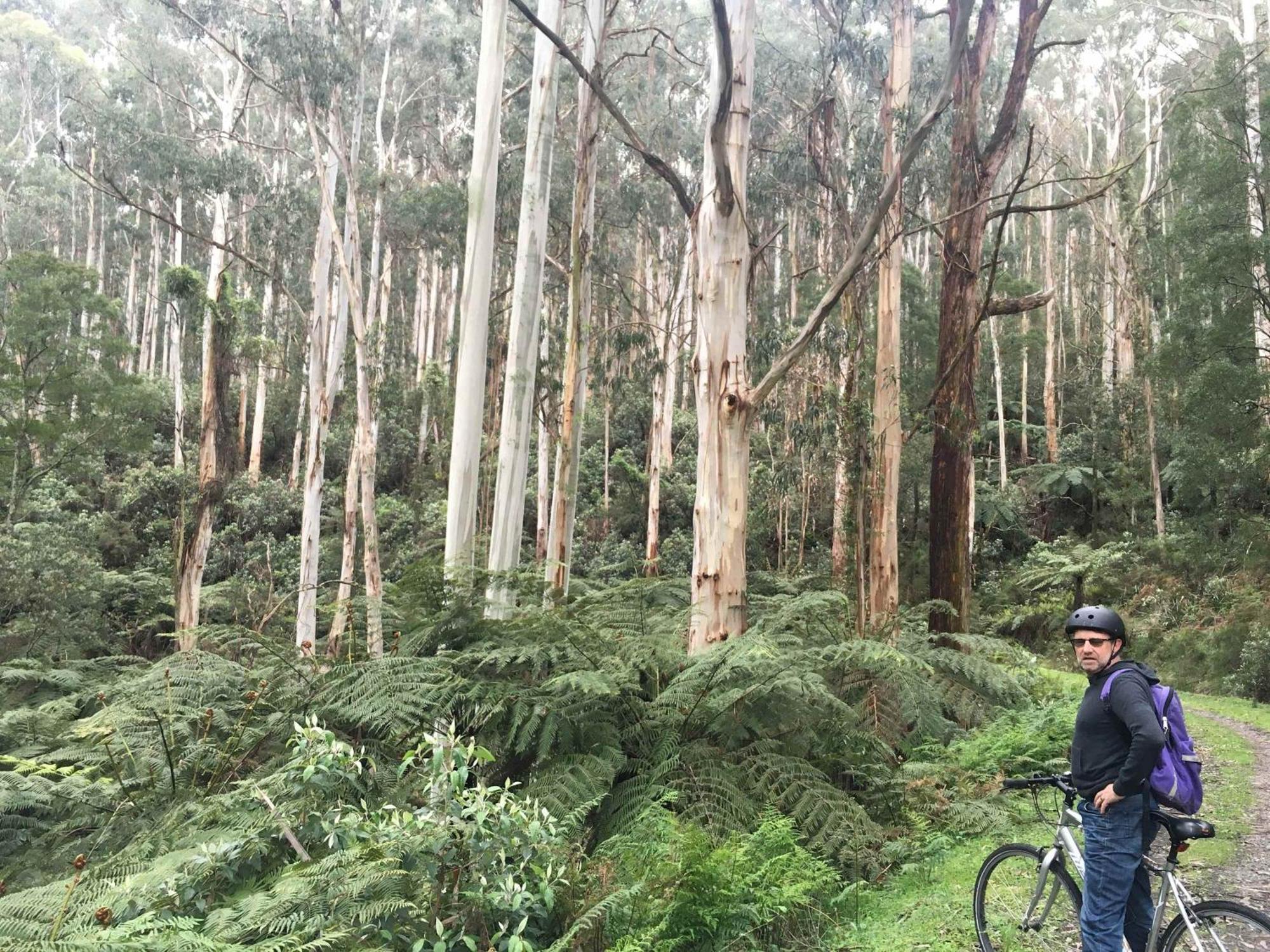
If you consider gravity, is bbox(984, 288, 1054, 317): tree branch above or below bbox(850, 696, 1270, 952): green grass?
above

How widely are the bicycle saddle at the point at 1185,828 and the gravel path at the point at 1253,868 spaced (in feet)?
6.27

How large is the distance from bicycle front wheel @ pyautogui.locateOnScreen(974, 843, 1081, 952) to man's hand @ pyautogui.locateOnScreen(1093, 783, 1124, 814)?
0.65 metres

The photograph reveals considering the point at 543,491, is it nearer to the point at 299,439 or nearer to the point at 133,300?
the point at 299,439

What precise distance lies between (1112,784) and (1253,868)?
2.69 meters

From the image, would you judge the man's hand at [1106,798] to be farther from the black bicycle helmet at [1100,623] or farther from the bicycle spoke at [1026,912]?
the bicycle spoke at [1026,912]

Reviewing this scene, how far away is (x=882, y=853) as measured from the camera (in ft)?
14.1

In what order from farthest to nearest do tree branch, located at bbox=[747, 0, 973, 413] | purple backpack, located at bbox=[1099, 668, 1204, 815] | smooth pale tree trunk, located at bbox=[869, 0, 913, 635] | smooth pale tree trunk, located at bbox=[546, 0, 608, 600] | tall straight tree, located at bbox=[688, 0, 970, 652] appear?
smooth pale tree trunk, located at bbox=[546, 0, 608, 600] < smooth pale tree trunk, located at bbox=[869, 0, 913, 635] < tall straight tree, located at bbox=[688, 0, 970, 652] < tree branch, located at bbox=[747, 0, 973, 413] < purple backpack, located at bbox=[1099, 668, 1204, 815]

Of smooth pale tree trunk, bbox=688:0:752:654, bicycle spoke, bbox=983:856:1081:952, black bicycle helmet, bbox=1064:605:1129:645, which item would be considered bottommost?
bicycle spoke, bbox=983:856:1081:952

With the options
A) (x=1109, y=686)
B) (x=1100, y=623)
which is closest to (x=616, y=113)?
(x=1100, y=623)

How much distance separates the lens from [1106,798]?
8.98ft

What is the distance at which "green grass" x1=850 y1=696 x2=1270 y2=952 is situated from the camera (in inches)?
141

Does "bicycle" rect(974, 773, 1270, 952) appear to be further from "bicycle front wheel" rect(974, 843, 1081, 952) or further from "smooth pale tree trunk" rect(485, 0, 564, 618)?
"smooth pale tree trunk" rect(485, 0, 564, 618)

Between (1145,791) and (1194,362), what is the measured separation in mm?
14320

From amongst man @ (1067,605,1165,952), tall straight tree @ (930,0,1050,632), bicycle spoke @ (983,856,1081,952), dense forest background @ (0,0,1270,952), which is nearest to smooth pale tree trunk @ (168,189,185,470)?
dense forest background @ (0,0,1270,952)
